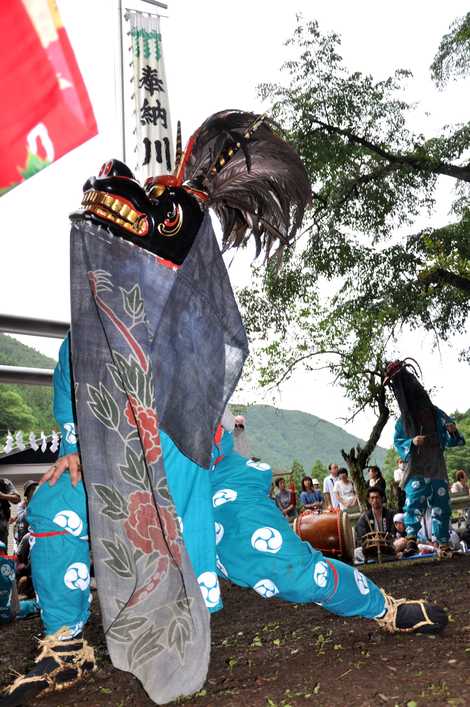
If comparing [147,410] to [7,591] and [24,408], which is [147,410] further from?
[24,408]

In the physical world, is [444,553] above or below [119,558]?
below

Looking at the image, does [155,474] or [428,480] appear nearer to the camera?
[155,474]

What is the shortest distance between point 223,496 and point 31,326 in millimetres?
3513

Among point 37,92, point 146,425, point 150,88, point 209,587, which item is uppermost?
point 150,88

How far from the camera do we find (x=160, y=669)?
204 centimetres

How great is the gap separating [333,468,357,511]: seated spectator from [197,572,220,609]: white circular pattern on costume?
7.57m

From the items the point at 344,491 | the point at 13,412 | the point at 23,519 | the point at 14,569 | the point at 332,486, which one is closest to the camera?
the point at 14,569

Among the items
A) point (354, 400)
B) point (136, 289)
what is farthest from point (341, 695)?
point (354, 400)

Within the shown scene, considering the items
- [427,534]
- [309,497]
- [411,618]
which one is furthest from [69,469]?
[309,497]

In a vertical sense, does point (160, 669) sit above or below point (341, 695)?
above

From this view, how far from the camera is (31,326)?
5.64 m

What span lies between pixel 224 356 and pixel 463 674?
1.25m

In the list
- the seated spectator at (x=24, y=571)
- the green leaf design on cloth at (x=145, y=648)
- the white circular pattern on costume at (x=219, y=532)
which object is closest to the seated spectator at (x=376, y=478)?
the seated spectator at (x=24, y=571)

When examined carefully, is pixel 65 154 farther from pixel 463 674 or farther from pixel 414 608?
pixel 463 674
